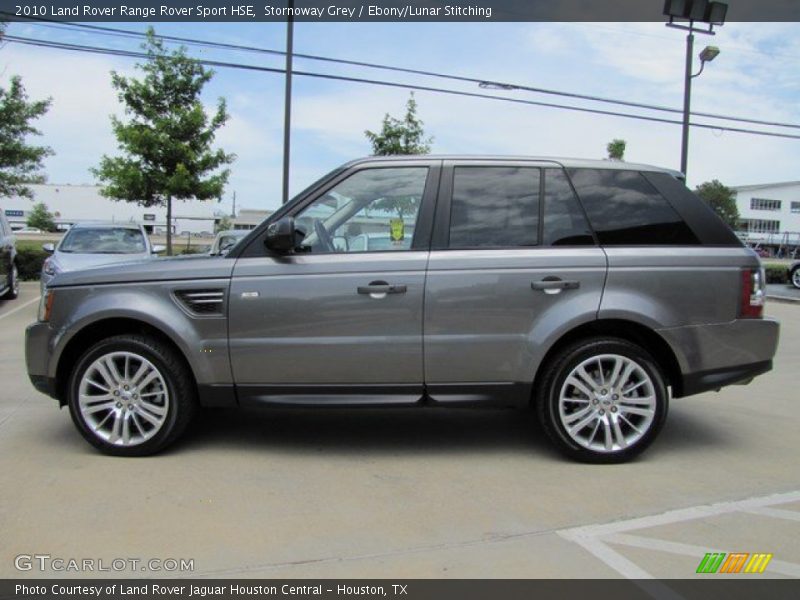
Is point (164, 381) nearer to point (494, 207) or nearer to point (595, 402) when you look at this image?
point (494, 207)

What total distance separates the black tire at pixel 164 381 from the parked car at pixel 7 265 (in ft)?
29.9

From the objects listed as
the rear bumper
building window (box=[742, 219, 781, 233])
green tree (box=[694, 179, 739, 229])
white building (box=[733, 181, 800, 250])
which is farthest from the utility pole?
building window (box=[742, 219, 781, 233])

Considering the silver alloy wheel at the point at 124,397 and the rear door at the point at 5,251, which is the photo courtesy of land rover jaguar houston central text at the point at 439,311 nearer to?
the silver alloy wheel at the point at 124,397

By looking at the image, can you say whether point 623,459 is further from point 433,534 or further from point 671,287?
point 433,534

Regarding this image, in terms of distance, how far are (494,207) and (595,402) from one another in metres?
1.42

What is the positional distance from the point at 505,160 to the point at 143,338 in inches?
105

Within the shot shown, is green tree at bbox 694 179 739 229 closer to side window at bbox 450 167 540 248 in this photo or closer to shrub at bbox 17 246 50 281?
shrub at bbox 17 246 50 281

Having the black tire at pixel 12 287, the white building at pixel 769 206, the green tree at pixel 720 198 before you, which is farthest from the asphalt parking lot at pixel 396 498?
the white building at pixel 769 206

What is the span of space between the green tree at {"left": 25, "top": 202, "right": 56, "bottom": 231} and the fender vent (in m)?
84.4

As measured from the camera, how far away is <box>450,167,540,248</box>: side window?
14.1ft

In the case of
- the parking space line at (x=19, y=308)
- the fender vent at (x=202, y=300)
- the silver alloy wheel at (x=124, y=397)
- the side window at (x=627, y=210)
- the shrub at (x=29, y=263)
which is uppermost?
the side window at (x=627, y=210)

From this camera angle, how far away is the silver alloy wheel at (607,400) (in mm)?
4250
